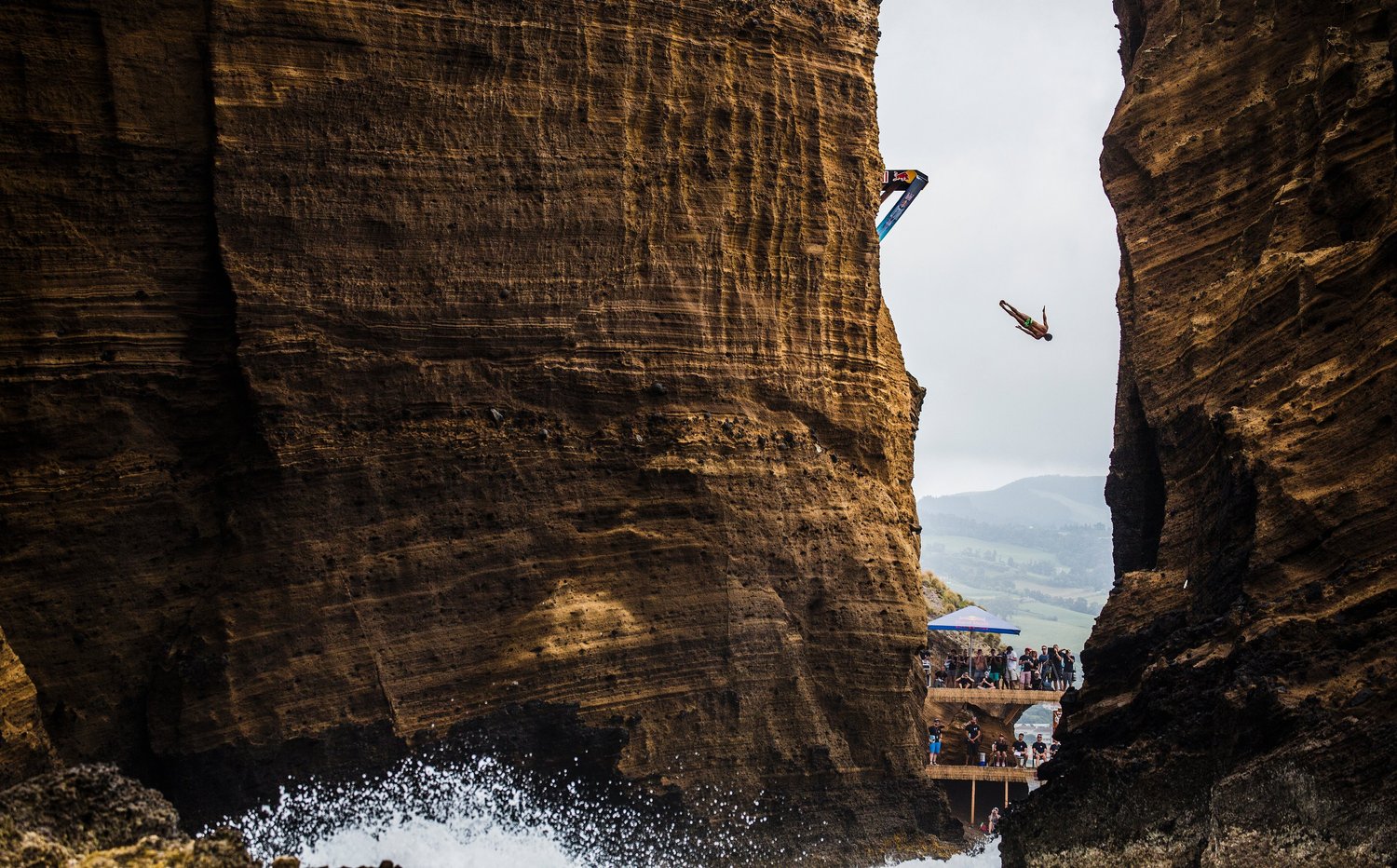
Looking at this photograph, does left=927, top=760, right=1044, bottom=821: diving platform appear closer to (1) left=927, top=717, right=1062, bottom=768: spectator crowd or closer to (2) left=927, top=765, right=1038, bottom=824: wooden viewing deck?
(2) left=927, top=765, right=1038, bottom=824: wooden viewing deck

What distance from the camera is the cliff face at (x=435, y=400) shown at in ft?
68.2

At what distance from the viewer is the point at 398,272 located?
22.4 meters

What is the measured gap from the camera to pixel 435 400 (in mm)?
22453

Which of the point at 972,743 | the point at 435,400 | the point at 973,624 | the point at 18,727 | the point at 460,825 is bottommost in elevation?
the point at 460,825

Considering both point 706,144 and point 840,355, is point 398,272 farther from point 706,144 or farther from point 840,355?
point 840,355

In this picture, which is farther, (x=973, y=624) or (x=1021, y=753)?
(x=973, y=624)

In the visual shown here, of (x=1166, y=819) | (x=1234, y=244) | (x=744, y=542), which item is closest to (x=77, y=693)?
(x=744, y=542)

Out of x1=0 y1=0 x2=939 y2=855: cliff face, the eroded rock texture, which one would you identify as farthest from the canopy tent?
the eroded rock texture

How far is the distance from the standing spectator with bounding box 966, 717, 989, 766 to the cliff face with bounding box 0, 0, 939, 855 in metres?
6.45

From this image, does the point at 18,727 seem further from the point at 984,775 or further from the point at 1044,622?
the point at 1044,622

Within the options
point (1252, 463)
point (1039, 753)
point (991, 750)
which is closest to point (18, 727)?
point (1252, 463)

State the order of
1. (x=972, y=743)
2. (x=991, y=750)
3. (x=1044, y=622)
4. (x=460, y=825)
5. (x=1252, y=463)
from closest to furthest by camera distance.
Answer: (x=1252, y=463)
(x=460, y=825)
(x=972, y=743)
(x=991, y=750)
(x=1044, y=622)

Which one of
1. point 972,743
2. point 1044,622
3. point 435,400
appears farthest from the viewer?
point 1044,622

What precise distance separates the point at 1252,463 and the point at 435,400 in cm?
1098
